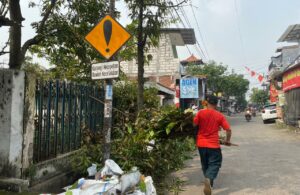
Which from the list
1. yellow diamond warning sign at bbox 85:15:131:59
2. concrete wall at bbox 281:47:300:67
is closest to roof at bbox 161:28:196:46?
yellow diamond warning sign at bbox 85:15:131:59

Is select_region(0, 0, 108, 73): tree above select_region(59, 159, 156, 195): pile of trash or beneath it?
above

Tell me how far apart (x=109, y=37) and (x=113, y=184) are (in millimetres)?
2242

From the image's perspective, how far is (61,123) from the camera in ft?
21.4

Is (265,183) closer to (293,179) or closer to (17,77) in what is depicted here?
(293,179)

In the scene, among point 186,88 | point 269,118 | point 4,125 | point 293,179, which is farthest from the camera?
point 269,118

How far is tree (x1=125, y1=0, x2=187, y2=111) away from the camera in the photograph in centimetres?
895

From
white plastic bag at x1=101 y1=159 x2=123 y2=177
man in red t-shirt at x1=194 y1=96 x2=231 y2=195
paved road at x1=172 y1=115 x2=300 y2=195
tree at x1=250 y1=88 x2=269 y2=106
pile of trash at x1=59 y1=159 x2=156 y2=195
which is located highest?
tree at x1=250 y1=88 x2=269 y2=106

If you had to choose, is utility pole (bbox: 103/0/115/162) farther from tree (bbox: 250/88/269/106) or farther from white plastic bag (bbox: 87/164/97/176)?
tree (bbox: 250/88/269/106)

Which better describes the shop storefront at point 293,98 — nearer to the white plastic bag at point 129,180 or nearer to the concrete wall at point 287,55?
the white plastic bag at point 129,180

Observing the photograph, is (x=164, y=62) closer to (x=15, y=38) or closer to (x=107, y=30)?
(x=15, y=38)

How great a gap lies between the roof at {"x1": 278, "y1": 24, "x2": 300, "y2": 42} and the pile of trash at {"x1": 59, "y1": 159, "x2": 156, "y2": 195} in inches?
1171

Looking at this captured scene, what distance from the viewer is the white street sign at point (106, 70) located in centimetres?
562

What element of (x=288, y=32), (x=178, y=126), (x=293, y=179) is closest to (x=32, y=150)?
Answer: (x=178, y=126)

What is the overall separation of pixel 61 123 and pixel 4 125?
138cm
